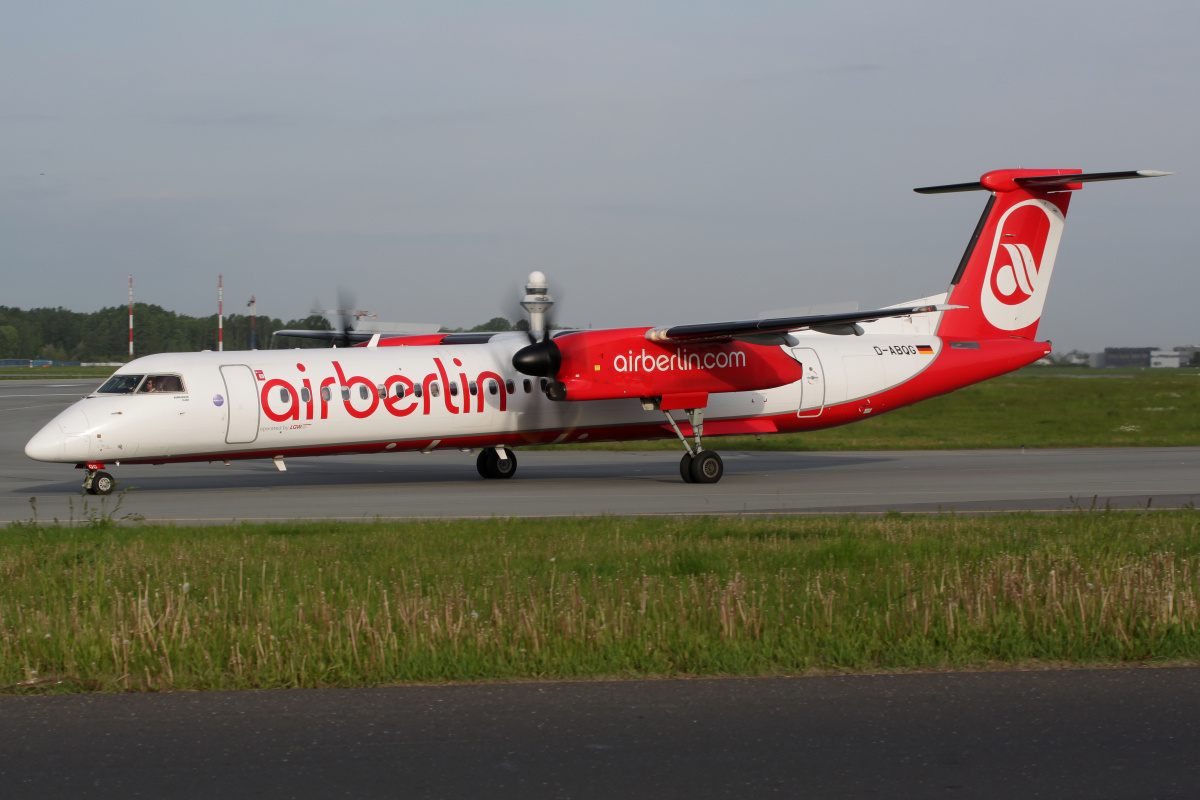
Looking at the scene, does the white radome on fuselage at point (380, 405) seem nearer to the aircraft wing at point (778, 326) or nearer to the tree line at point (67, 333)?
the aircraft wing at point (778, 326)

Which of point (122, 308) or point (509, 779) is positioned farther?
point (122, 308)

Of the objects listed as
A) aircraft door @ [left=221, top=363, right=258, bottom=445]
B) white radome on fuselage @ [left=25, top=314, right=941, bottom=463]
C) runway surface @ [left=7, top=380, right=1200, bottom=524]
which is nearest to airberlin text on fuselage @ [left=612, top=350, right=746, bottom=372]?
white radome on fuselage @ [left=25, top=314, right=941, bottom=463]

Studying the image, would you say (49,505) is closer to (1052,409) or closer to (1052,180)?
(1052,180)

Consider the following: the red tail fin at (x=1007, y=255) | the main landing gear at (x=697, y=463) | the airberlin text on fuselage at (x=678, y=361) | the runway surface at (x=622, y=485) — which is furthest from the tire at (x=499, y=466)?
the red tail fin at (x=1007, y=255)

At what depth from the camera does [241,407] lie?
780 inches

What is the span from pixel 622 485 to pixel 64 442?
10.2 m

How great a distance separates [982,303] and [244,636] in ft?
70.4

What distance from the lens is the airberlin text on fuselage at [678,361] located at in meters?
22.2

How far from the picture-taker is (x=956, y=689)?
21.9 ft

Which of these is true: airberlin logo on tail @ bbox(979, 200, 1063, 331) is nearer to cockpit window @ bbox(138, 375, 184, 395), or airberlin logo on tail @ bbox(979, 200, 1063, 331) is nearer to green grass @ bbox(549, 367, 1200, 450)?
green grass @ bbox(549, 367, 1200, 450)

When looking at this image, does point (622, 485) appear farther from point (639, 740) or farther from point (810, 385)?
point (639, 740)

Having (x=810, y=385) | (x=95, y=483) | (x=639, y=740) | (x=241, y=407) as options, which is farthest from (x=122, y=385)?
(x=639, y=740)

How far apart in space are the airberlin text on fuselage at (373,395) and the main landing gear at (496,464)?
1889 mm

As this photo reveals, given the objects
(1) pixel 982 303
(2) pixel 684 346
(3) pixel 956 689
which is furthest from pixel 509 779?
(1) pixel 982 303
